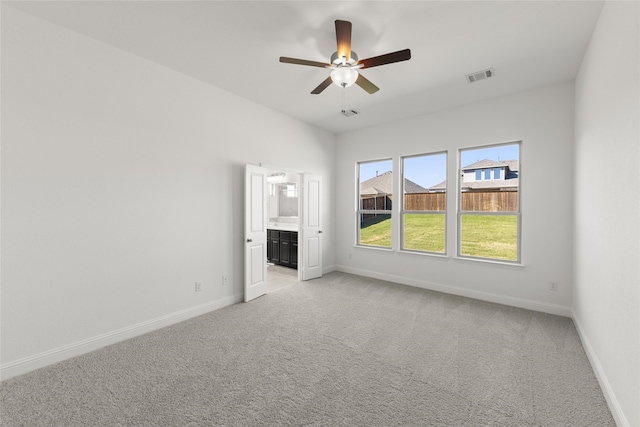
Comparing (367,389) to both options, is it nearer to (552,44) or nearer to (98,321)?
(98,321)

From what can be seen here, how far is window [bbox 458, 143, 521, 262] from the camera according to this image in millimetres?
3979

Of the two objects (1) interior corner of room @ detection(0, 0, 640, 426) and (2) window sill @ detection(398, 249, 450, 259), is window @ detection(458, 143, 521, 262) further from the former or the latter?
(2) window sill @ detection(398, 249, 450, 259)

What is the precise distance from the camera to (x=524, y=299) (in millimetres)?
3756

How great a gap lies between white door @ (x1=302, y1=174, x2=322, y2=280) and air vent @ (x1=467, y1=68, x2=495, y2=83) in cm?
298

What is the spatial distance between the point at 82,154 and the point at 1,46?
944mm

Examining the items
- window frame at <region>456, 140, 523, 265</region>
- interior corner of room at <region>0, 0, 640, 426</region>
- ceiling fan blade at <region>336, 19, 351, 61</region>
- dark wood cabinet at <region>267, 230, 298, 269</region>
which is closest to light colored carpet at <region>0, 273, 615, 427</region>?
interior corner of room at <region>0, 0, 640, 426</region>

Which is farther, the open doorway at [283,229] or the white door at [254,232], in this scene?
the open doorway at [283,229]

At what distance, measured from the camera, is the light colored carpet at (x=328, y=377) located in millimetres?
1803

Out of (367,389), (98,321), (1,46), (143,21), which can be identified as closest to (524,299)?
(367,389)

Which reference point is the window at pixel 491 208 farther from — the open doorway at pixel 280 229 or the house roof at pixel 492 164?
the open doorway at pixel 280 229

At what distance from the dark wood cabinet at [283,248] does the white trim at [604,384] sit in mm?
4585

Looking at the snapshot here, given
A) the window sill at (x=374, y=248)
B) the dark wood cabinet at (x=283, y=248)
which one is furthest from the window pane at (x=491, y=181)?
the dark wood cabinet at (x=283, y=248)

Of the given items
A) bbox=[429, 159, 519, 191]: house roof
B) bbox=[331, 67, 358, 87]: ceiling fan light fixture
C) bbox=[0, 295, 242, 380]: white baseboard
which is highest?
bbox=[331, 67, 358, 87]: ceiling fan light fixture

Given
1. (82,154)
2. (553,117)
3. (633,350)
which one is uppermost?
(553,117)
